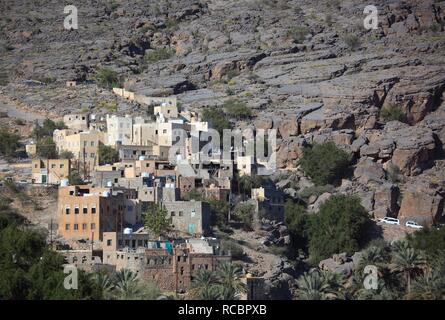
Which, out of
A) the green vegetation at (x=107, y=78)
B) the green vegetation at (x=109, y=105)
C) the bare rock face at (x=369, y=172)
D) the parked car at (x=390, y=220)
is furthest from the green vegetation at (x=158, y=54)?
the parked car at (x=390, y=220)

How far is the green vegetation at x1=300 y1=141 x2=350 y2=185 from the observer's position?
114500 mm

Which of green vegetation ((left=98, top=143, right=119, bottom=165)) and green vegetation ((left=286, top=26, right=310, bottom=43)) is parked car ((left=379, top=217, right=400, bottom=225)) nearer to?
green vegetation ((left=98, top=143, right=119, bottom=165))

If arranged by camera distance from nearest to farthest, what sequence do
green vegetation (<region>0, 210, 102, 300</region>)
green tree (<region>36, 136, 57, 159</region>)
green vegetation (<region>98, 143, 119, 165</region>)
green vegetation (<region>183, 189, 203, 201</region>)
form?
green vegetation (<region>0, 210, 102, 300</region>)
green vegetation (<region>183, 189, 203, 201</region>)
green vegetation (<region>98, 143, 119, 165</region>)
green tree (<region>36, 136, 57, 159</region>)

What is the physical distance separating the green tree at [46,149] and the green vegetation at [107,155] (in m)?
3.16

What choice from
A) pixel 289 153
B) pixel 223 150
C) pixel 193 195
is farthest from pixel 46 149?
pixel 289 153

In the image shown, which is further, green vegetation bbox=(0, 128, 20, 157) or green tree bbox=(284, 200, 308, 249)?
green vegetation bbox=(0, 128, 20, 157)

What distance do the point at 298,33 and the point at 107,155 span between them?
38.6 m

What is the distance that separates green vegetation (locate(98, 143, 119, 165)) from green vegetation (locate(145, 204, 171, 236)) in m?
14.9

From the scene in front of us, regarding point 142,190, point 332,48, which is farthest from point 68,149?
point 332,48

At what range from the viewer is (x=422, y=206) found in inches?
4407

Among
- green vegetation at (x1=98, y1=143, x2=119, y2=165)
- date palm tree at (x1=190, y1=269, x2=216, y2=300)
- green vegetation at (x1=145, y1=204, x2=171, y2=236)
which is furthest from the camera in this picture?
green vegetation at (x1=98, y1=143, x2=119, y2=165)

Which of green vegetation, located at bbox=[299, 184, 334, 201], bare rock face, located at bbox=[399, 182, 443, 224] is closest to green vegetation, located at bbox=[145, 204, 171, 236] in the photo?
green vegetation, located at bbox=[299, 184, 334, 201]

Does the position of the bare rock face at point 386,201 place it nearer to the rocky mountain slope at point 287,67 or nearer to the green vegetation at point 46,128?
the rocky mountain slope at point 287,67

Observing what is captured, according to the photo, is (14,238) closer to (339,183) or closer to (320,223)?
(320,223)
